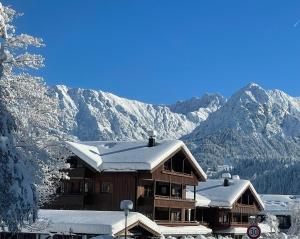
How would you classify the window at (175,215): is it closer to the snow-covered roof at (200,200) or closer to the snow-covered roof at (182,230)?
the snow-covered roof at (182,230)

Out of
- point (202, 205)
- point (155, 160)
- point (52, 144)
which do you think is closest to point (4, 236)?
point (52, 144)

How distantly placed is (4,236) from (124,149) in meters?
15.0

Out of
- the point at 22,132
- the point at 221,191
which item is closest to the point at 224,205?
the point at 221,191

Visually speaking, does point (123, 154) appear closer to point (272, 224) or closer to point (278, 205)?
point (272, 224)

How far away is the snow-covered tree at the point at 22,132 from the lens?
15.9 m

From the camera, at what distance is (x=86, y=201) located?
1741 inches

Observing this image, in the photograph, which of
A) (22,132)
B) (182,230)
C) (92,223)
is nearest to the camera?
(22,132)

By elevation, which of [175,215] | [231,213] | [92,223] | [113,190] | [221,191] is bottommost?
[92,223]

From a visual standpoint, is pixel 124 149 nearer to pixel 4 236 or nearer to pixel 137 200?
pixel 137 200

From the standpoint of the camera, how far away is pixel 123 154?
1779 inches

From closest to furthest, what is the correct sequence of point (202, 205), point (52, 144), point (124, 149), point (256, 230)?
point (256, 230)
point (52, 144)
point (124, 149)
point (202, 205)

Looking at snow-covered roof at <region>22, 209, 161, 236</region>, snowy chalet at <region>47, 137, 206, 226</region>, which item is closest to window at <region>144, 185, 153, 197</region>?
snowy chalet at <region>47, 137, 206, 226</region>

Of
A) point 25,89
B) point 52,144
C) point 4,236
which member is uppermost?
point 25,89

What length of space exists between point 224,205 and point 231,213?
19.9 feet
